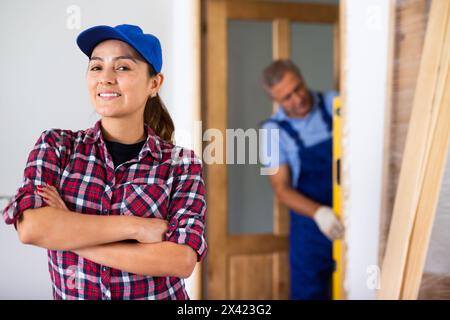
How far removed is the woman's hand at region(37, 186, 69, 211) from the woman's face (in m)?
0.09

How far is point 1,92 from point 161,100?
0.18 meters

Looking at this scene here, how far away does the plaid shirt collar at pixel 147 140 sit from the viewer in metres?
0.58

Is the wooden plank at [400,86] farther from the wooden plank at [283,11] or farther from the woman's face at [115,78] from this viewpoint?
the woman's face at [115,78]

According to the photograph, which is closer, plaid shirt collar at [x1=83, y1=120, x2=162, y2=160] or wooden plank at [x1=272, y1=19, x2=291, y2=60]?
plaid shirt collar at [x1=83, y1=120, x2=162, y2=160]

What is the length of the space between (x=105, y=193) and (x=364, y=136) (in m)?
1.24

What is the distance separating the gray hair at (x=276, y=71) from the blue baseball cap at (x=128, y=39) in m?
1.70

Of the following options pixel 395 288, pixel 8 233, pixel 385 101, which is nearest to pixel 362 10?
pixel 385 101

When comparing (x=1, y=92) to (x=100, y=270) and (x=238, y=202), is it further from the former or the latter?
(x=238, y=202)

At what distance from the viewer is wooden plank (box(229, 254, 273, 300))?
229 centimetres

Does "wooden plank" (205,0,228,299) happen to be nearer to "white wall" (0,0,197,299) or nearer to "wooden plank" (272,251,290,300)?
"wooden plank" (272,251,290,300)

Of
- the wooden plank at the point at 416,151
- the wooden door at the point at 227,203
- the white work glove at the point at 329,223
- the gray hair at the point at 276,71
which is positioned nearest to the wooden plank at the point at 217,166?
the wooden door at the point at 227,203

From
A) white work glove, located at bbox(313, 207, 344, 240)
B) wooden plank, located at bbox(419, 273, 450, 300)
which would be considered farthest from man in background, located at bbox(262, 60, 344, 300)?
wooden plank, located at bbox(419, 273, 450, 300)

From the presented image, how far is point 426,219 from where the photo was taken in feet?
4.15

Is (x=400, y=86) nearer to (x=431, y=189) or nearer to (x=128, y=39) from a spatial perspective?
(x=431, y=189)
